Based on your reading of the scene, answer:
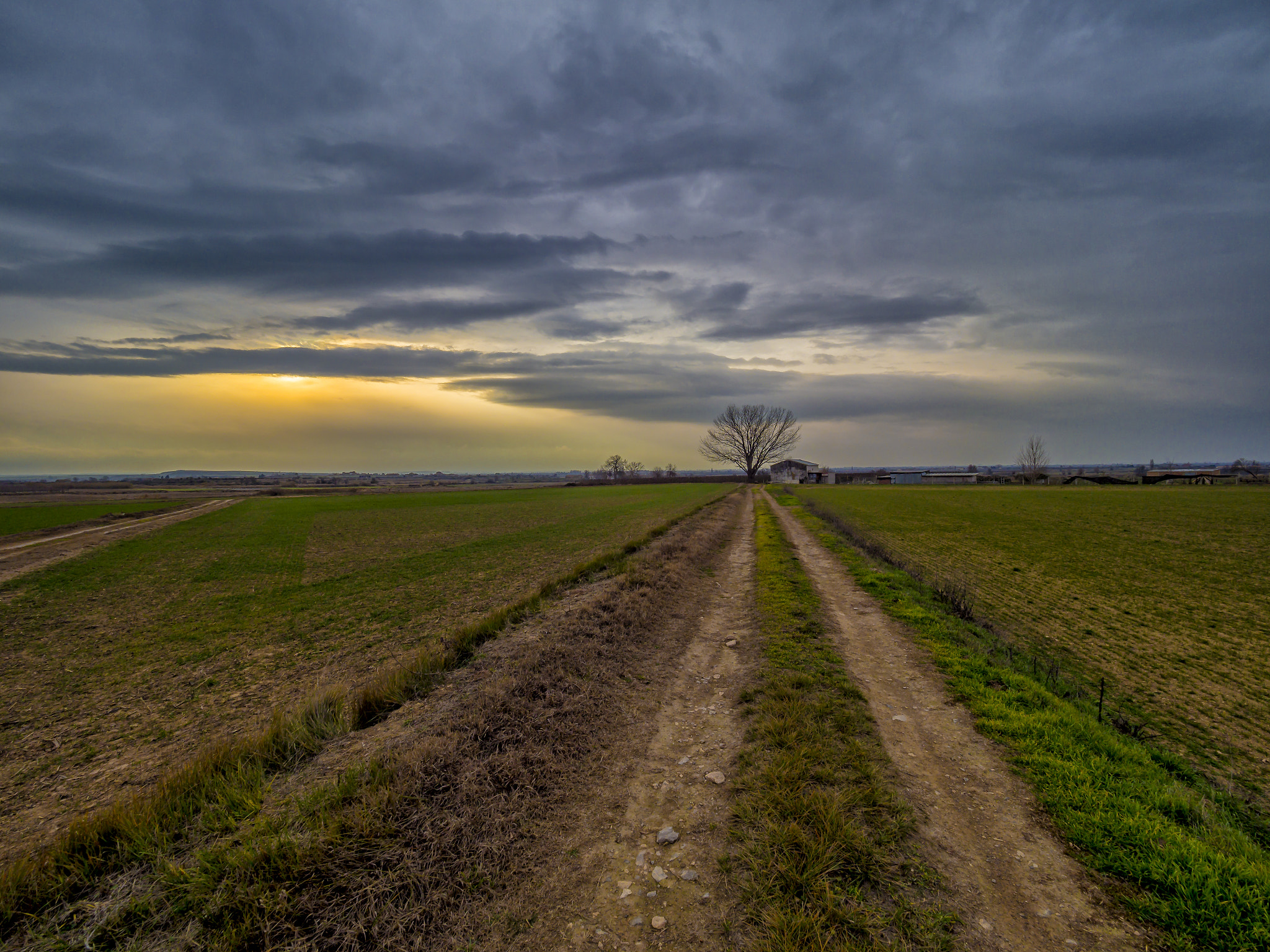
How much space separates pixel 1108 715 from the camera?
7473 millimetres

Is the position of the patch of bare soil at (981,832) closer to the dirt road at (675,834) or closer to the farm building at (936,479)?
the dirt road at (675,834)

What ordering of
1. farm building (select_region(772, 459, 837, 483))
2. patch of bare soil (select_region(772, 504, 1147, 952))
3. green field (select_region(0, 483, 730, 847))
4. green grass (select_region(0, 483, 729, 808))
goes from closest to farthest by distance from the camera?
patch of bare soil (select_region(772, 504, 1147, 952)), green field (select_region(0, 483, 730, 847)), green grass (select_region(0, 483, 729, 808)), farm building (select_region(772, 459, 837, 483))

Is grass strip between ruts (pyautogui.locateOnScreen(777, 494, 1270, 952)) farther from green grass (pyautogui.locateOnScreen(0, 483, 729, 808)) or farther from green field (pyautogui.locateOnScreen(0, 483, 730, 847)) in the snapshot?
green field (pyautogui.locateOnScreen(0, 483, 730, 847))

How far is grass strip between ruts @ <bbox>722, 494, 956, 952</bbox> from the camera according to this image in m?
3.52

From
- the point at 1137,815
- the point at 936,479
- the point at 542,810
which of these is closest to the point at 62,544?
the point at 542,810

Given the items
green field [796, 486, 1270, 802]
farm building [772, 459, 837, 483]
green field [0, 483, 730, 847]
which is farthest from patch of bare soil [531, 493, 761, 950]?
farm building [772, 459, 837, 483]

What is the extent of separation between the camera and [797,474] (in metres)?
133

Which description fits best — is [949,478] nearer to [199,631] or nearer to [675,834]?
[675,834]

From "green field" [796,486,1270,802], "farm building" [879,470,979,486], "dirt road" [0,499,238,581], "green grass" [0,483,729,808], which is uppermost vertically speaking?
"farm building" [879,470,979,486]

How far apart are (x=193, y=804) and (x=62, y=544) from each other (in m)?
42.6

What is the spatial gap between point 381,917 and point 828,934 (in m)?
3.31

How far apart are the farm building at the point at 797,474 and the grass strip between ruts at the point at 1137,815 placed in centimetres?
12900

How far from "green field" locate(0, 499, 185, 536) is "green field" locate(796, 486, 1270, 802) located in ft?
202

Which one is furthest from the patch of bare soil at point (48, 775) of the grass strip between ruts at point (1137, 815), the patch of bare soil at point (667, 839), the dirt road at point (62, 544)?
the dirt road at point (62, 544)
